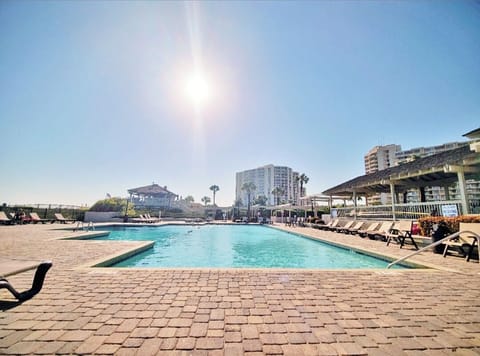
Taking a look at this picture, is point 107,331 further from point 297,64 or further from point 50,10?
point 297,64

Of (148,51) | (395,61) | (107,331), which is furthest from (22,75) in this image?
(395,61)

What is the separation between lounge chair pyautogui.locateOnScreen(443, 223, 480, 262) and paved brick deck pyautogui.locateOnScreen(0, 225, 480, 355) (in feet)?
6.76

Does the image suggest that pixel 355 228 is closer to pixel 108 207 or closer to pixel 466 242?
pixel 466 242

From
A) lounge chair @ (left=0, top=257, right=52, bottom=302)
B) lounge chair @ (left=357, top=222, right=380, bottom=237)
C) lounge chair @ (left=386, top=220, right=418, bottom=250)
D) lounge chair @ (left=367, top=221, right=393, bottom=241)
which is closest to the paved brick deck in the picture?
lounge chair @ (left=0, top=257, right=52, bottom=302)

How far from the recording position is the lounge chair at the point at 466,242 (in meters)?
5.10

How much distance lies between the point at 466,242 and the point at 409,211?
612 centimetres

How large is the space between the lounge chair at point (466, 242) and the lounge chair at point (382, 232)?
3088 millimetres

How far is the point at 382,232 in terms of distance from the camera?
9.15 metres

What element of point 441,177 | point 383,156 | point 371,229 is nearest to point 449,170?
point 371,229

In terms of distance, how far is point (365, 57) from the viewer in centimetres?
806

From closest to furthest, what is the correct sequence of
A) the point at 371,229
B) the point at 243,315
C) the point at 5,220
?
the point at 243,315 → the point at 371,229 → the point at 5,220

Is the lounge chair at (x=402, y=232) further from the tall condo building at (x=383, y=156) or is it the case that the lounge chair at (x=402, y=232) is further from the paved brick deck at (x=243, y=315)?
the tall condo building at (x=383, y=156)

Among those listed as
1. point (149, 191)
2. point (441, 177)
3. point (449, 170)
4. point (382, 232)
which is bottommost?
point (382, 232)

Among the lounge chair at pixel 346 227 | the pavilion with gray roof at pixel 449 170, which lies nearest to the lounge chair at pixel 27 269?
the pavilion with gray roof at pixel 449 170
